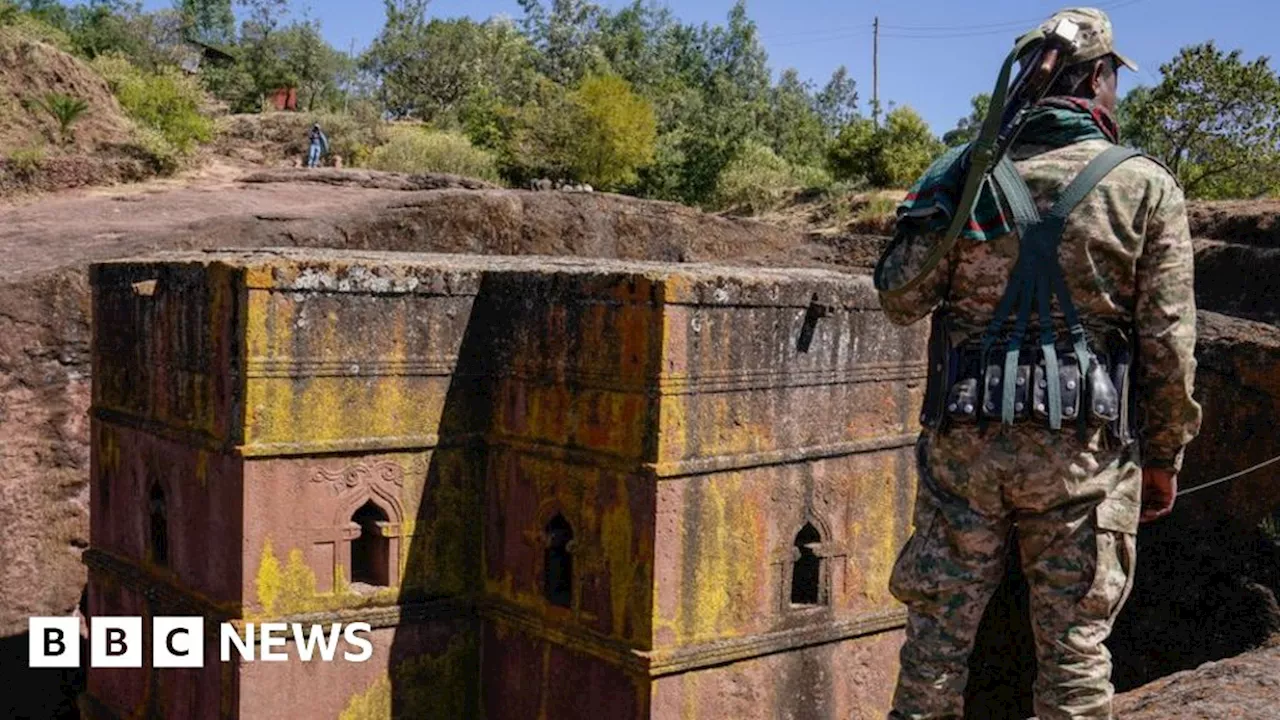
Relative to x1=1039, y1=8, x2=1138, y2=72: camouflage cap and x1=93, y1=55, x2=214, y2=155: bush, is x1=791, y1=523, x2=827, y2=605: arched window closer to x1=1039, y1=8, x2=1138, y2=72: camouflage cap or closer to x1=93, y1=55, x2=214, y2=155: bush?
x1=1039, y1=8, x2=1138, y2=72: camouflage cap

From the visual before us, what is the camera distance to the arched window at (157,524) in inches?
298

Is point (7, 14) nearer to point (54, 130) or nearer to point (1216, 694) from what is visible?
point (54, 130)

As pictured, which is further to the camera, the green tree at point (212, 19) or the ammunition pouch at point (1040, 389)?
the green tree at point (212, 19)

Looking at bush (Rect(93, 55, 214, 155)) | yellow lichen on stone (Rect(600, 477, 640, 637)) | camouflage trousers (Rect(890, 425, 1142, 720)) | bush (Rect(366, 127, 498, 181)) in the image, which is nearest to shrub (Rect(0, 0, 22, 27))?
bush (Rect(93, 55, 214, 155))

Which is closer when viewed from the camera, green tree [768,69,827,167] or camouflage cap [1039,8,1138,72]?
camouflage cap [1039,8,1138,72]

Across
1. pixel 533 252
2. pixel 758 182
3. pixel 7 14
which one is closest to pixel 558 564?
pixel 533 252

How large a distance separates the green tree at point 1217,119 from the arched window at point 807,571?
53.8 ft

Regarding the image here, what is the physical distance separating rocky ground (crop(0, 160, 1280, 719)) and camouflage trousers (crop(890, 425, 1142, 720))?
39.7 inches

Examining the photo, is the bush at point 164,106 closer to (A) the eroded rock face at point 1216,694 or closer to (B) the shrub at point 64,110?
(B) the shrub at point 64,110

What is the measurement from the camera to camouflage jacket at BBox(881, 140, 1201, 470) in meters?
3.40

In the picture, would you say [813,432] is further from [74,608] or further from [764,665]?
[74,608]

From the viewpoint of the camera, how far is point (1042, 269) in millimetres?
3451

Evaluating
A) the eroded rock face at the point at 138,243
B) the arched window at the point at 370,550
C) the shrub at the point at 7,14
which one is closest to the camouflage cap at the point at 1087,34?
the arched window at the point at 370,550

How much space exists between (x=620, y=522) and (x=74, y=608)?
592 cm
